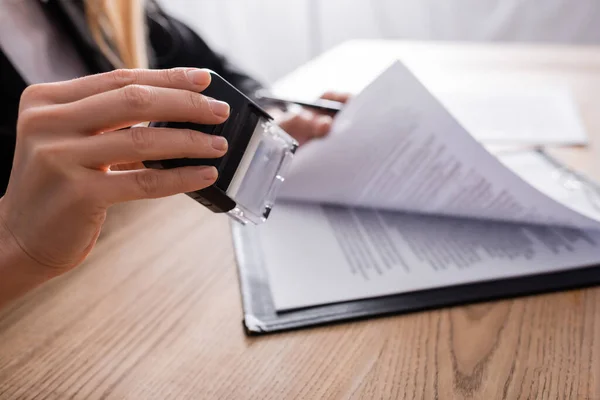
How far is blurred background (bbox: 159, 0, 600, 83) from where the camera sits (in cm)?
154

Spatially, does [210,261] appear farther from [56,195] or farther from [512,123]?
[512,123]

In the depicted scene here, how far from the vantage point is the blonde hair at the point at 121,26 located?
2.53 ft

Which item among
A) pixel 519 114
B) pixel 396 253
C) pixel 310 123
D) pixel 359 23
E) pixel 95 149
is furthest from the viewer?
pixel 359 23

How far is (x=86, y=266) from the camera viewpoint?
0.46m

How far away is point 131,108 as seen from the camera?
0.32 m

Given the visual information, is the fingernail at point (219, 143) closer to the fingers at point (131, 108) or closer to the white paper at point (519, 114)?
the fingers at point (131, 108)

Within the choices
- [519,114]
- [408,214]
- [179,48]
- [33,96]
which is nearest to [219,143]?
[33,96]

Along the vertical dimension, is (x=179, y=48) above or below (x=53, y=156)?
below

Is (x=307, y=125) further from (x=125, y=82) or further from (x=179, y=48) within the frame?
(x=179, y=48)

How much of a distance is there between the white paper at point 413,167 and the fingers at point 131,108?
199mm

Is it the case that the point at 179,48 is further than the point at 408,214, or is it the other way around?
the point at 179,48

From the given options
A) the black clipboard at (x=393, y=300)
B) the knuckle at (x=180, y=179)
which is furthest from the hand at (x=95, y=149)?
the black clipboard at (x=393, y=300)

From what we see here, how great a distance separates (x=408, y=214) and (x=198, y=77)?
25cm

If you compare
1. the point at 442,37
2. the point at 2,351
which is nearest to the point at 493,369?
the point at 2,351
